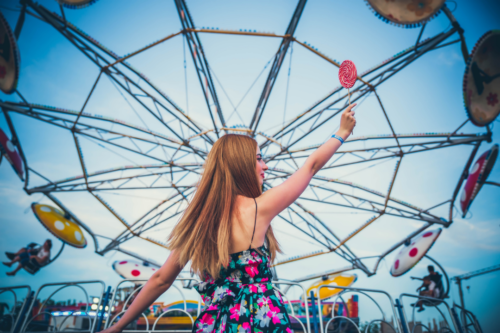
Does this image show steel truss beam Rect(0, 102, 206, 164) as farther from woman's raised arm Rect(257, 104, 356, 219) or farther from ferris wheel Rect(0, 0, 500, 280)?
woman's raised arm Rect(257, 104, 356, 219)

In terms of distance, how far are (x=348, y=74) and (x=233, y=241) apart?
2.09m

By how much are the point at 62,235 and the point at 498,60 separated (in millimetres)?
16430

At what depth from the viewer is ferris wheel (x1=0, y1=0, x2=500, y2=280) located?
308 inches

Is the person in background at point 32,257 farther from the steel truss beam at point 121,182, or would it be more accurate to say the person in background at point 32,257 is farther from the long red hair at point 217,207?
the long red hair at point 217,207

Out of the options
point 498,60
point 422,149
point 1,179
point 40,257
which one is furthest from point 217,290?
point 1,179

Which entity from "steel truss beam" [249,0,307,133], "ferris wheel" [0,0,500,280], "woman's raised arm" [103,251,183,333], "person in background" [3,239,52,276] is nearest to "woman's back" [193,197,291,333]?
"woman's raised arm" [103,251,183,333]

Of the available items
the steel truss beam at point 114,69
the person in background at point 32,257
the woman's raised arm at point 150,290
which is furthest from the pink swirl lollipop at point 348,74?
the person in background at point 32,257

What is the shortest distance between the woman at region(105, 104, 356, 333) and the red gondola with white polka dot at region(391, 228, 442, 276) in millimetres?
12092

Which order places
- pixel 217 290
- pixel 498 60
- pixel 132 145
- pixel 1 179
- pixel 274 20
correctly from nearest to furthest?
pixel 217 290 → pixel 498 60 → pixel 274 20 → pixel 132 145 → pixel 1 179

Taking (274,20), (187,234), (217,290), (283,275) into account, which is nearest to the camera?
(217,290)

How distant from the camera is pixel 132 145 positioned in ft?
40.0

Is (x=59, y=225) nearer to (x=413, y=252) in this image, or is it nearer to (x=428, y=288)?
(x=413, y=252)

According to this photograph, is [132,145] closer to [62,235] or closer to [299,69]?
[62,235]

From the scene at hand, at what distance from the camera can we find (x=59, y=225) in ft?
40.2
